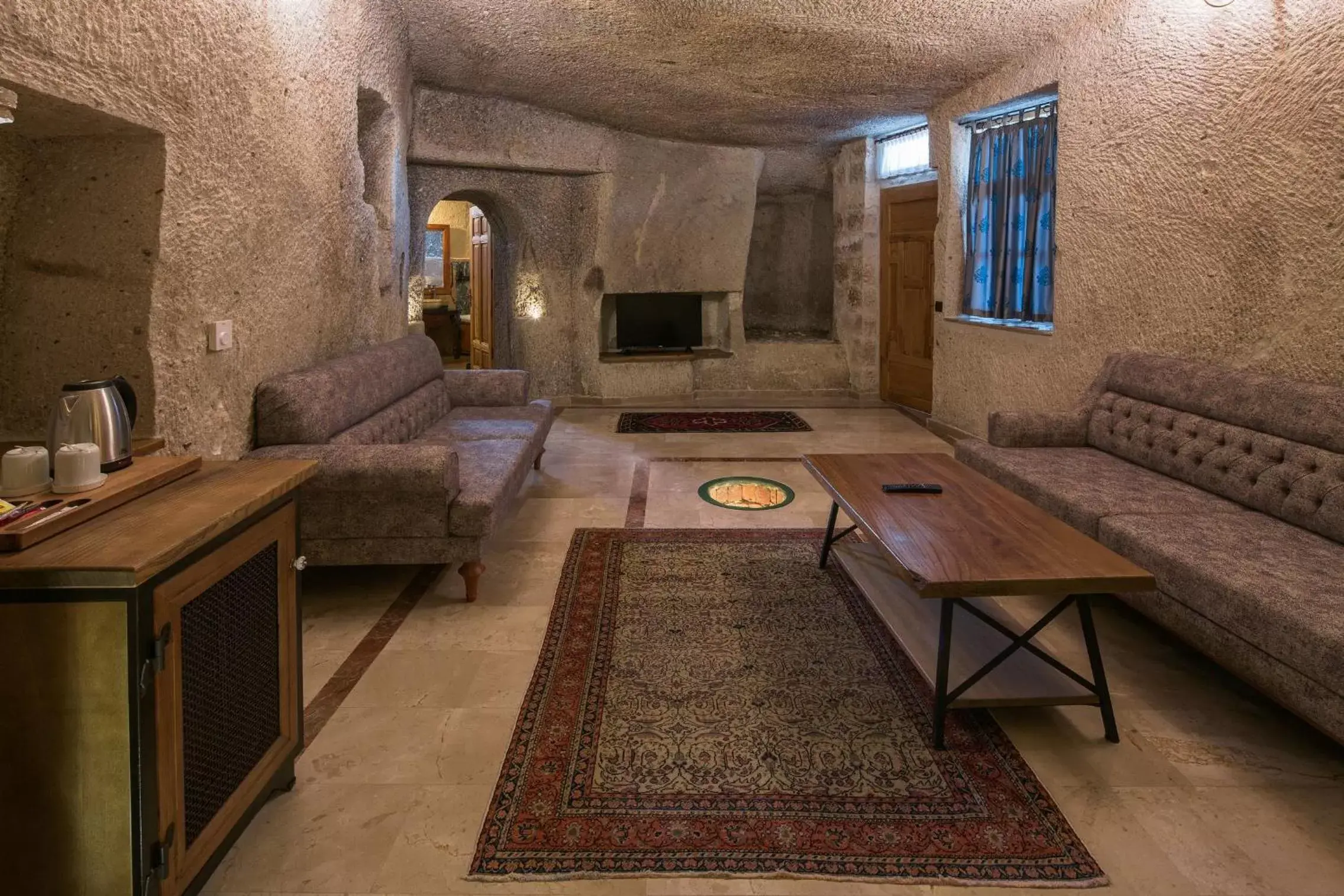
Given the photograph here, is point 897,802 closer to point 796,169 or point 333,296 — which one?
point 333,296

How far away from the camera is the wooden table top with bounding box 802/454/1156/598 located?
2.25 meters

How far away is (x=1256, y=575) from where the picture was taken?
8.06 ft

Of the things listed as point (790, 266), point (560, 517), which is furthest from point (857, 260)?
point (560, 517)

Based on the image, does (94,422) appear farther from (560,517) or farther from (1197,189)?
(1197,189)

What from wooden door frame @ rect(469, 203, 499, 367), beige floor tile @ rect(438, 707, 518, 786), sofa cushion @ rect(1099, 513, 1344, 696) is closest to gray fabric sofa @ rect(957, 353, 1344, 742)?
sofa cushion @ rect(1099, 513, 1344, 696)

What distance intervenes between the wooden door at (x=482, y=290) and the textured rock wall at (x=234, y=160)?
3.45 m

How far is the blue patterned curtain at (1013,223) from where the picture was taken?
18.3 ft

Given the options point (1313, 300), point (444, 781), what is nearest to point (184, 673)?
point (444, 781)

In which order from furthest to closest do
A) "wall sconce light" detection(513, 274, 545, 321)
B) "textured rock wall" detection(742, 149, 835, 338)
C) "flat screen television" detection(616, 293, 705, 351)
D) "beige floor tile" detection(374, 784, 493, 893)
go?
"textured rock wall" detection(742, 149, 835, 338) → "flat screen television" detection(616, 293, 705, 351) → "wall sconce light" detection(513, 274, 545, 321) → "beige floor tile" detection(374, 784, 493, 893)

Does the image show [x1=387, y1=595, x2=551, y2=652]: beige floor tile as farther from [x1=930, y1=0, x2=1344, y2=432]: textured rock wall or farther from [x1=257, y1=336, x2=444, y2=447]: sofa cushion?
[x1=930, y1=0, x2=1344, y2=432]: textured rock wall

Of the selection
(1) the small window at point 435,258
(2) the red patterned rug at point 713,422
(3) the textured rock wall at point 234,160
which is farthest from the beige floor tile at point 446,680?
(1) the small window at point 435,258

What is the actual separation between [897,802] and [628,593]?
157 cm

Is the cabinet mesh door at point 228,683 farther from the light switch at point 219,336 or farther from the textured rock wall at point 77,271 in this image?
the light switch at point 219,336

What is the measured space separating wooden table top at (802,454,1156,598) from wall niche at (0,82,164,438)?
229 cm
